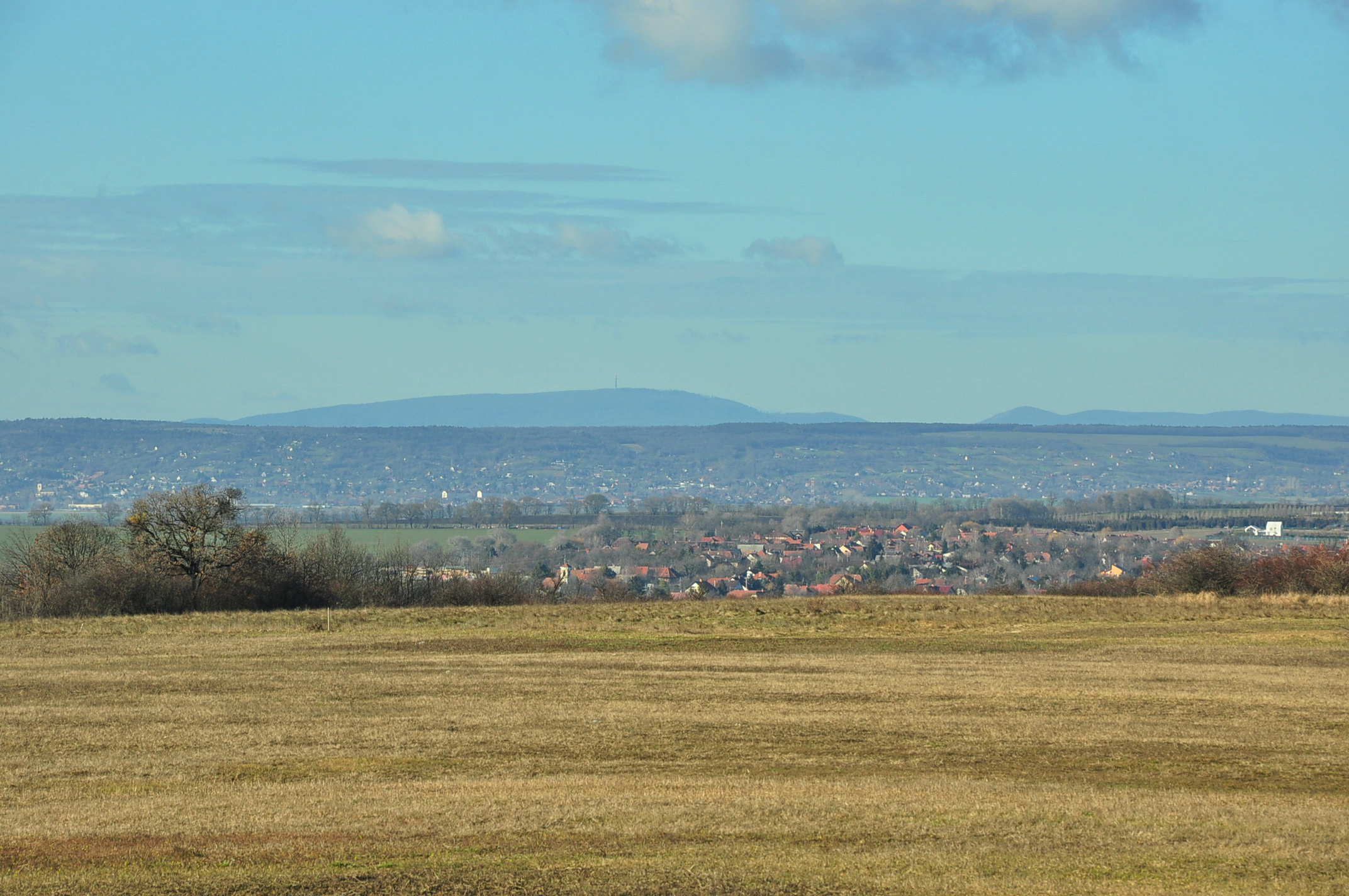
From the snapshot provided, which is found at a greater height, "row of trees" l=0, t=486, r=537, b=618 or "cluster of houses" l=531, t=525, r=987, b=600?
"row of trees" l=0, t=486, r=537, b=618

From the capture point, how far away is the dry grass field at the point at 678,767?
1346 centimetres

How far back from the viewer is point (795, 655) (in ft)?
117

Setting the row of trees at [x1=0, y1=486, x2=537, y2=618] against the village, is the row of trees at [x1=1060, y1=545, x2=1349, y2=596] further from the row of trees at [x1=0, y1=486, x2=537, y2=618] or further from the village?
the row of trees at [x1=0, y1=486, x2=537, y2=618]

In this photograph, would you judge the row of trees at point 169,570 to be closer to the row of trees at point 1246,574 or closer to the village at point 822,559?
the village at point 822,559

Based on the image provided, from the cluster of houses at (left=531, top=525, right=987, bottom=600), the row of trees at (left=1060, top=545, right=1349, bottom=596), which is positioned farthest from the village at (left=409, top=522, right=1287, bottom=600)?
the row of trees at (left=1060, top=545, right=1349, bottom=596)

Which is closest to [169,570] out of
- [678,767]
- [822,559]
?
[678,767]

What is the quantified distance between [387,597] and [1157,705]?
47736 mm

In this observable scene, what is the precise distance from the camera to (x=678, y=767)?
64.4 ft

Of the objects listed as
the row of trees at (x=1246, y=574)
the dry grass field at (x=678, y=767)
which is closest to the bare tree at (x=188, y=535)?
the dry grass field at (x=678, y=767)

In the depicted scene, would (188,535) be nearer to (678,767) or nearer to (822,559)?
(678,767)

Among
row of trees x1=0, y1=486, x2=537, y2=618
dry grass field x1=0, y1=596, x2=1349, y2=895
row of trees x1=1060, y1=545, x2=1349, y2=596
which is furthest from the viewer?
row of trees x1=1060, y1=545, x2=1349, y2=596

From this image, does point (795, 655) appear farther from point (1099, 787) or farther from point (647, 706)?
point (1099, 787)

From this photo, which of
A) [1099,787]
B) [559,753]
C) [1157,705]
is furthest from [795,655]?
[1099,787]

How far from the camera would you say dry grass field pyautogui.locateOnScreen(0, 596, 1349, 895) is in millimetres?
13461
